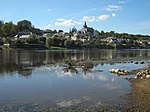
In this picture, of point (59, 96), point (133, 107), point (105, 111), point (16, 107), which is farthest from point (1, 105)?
point (133, 107)

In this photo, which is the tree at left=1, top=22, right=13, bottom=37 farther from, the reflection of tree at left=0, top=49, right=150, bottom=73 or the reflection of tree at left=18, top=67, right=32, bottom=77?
the reflection of tree at left=18, top=67, right=32, bottom=77

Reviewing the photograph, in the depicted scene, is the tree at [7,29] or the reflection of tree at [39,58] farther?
the tree at [7,29]

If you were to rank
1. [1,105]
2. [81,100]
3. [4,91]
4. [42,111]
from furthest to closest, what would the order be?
[4,91], [81,100], [1,105], [42,111]

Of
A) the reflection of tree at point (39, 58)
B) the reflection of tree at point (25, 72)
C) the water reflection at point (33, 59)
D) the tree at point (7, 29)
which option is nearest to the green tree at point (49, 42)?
the tree at point (7, 29)

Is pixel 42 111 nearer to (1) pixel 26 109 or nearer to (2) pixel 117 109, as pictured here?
(1) pixel 26 109

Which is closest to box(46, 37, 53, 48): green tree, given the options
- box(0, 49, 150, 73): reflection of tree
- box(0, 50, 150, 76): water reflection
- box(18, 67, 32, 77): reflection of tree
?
box(0, 49, 150, 73): reflection of tree

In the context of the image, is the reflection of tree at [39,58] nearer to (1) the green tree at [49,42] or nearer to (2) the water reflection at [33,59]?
(2) the water reflection at [33,59]

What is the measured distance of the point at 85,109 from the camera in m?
17.8

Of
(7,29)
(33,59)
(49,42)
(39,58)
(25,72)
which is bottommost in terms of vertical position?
(25,72)

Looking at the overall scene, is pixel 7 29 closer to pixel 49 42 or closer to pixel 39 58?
pixel 49 42

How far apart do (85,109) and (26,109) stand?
4.27 m

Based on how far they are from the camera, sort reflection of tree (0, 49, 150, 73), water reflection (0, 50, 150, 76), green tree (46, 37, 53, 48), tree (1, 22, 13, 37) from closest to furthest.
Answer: water reflection (0, 50, 150, 76), reflection of tree (0, 49, 150, 73), green tree (46, 37, 53, 48), tree (1, 22, 13, 37)

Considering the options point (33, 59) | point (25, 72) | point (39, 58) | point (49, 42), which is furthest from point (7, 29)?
point (25, 72)

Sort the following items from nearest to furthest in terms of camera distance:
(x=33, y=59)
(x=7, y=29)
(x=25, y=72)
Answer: (x=25, y=72) < (x=33, y=59) < (x=7, y=29)
